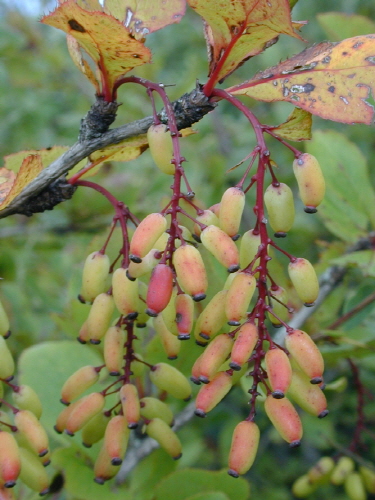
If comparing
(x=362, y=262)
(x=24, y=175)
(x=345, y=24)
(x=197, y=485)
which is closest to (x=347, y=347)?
(x=362, y=262)

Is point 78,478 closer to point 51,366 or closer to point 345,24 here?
point 51,366

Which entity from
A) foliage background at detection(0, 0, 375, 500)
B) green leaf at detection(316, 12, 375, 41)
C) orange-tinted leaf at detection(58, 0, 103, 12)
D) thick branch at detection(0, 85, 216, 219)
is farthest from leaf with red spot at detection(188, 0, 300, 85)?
green leaf at detection(316, 12, 375, 41)

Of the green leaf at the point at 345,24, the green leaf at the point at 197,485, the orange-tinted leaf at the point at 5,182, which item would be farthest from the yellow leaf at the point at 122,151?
the green leaf at the point at 345,24

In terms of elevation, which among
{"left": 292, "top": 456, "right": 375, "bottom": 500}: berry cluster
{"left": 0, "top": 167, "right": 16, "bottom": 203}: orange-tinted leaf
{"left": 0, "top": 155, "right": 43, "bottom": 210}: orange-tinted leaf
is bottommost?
{"left": 292, "top": 456, "right": 375, "bottom": 500}: berry cluster

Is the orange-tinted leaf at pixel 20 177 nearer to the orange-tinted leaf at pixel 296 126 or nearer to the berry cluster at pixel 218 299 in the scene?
the berry cluster at pixel 218 299

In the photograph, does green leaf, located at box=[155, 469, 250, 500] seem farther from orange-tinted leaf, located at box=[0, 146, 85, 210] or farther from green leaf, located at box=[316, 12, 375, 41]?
green leaf, located at box=[316, 12, 375, 41]
